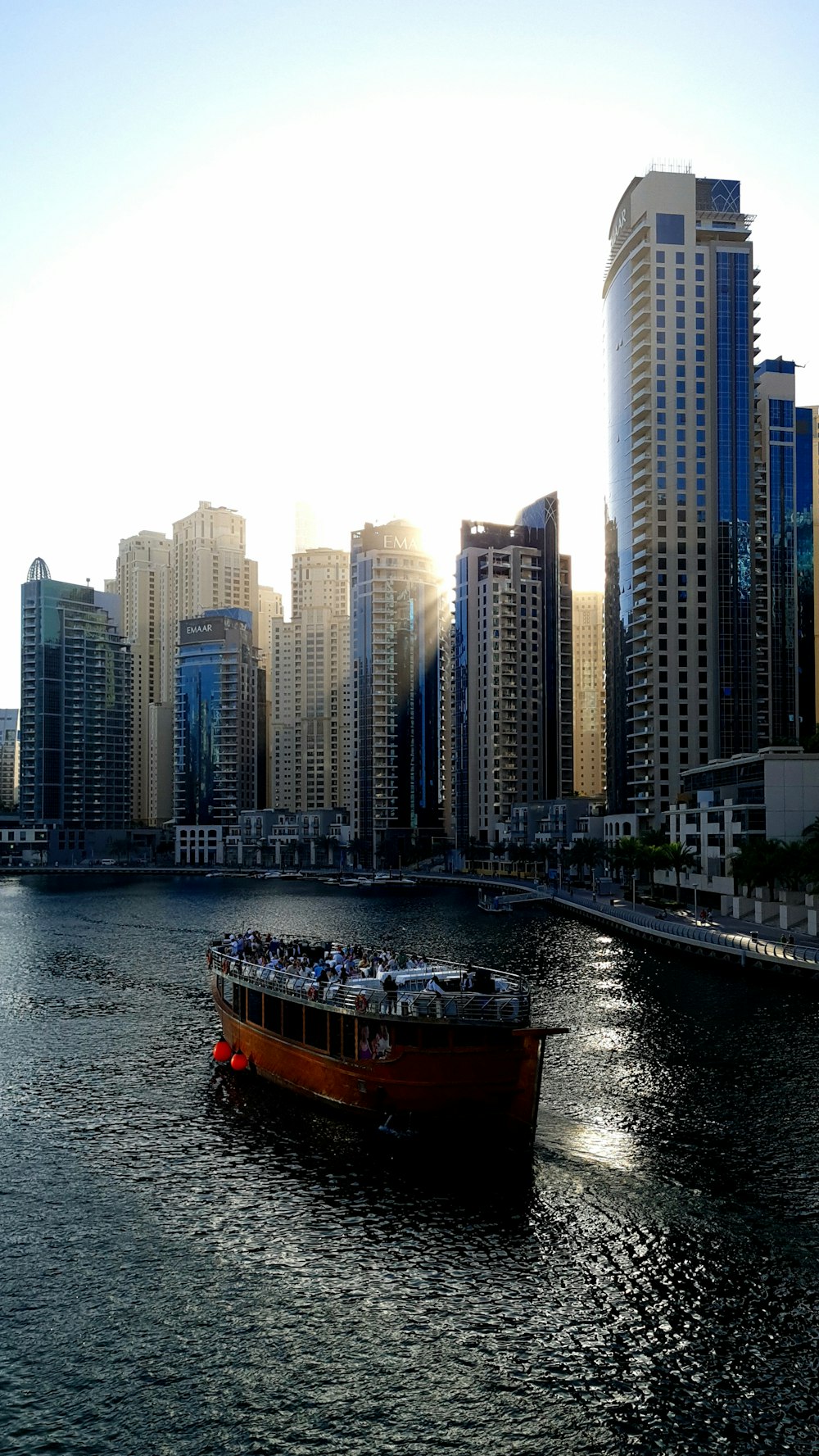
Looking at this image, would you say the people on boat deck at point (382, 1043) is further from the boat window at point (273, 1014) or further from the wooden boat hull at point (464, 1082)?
the boat window at point (273, 1014)

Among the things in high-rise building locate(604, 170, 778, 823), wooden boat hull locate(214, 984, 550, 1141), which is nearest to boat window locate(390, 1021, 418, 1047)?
wooden boat hull locate(214, 984, 550, 1141)

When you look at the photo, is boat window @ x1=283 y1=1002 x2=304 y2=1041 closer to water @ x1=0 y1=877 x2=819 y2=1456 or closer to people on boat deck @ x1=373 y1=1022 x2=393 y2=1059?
water @ x1=0 y1=877 x2=819 y2=1456

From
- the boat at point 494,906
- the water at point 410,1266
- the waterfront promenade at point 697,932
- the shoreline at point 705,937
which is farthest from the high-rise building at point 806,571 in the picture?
the water at point 410,1266

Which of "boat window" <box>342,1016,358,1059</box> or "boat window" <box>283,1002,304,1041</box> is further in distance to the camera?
"boat window" <box>283,1002,304,1041</box>

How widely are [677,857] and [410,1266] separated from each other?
9042 centimetres

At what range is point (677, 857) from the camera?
11544 centimetres

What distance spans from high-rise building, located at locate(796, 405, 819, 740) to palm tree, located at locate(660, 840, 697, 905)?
72.9 m

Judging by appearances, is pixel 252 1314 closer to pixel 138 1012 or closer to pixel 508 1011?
pixel 508 1011

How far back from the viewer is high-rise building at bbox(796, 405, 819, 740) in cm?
18325

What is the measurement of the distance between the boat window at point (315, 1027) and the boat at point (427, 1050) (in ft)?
0.16

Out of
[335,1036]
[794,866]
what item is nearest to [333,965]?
[335,1036]

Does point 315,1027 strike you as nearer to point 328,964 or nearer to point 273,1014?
point 328,964

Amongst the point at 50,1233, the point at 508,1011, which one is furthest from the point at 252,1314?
the point at 508,1011

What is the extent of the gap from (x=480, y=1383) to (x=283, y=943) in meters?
31.3
